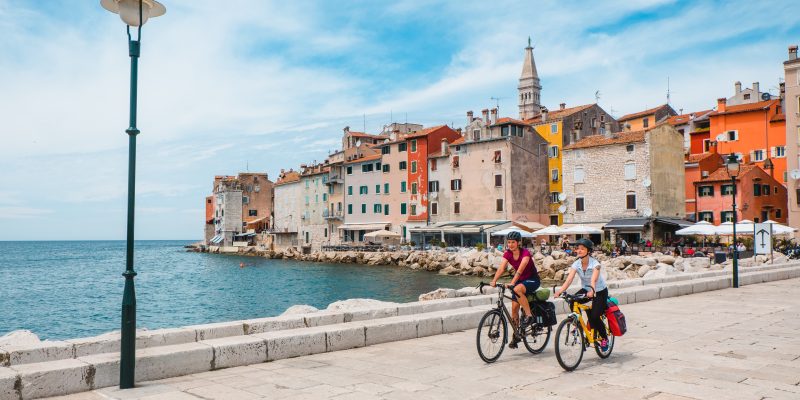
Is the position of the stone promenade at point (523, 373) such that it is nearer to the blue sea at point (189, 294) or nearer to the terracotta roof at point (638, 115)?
the blue sea at point (189, 294)

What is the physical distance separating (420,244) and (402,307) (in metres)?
53.2

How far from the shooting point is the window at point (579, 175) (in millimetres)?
52969

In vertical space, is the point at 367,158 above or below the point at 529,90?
below

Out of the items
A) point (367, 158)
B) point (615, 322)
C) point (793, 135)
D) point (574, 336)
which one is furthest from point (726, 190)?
point (574, 336)

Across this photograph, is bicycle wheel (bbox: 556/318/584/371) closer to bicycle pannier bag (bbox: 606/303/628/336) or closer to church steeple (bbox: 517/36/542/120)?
bicycle pannier bag (bbox: 606/303/628/336)

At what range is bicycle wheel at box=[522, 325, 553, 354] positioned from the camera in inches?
330

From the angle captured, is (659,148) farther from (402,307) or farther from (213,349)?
(213,349)

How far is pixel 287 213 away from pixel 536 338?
272ft

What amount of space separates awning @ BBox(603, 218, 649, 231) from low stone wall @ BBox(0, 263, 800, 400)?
37271 millimetres

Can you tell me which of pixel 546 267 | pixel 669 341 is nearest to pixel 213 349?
pixel 669 341

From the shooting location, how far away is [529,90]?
355 ft

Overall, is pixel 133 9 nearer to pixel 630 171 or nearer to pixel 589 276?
pixel 589 276

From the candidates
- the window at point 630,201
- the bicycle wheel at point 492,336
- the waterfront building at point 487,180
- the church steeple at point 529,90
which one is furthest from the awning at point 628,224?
the church steeple at point 529,90

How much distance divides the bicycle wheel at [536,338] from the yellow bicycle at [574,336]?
629mm
